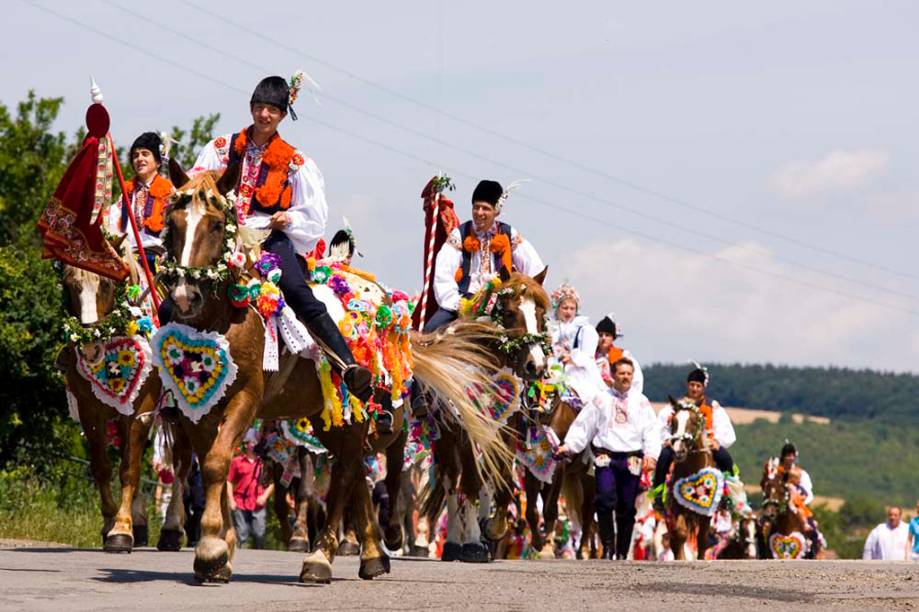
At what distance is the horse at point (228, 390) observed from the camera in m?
11.2

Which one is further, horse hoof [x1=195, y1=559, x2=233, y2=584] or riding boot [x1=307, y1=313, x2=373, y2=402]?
riding boot [x1=307, y1=313, x2=373, y2=402]

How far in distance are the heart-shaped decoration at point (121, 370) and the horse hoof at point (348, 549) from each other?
103 inches

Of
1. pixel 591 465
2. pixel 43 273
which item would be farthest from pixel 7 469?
pixel 591 465

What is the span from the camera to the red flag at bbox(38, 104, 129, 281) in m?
13.2

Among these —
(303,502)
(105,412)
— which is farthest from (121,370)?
(303,502)

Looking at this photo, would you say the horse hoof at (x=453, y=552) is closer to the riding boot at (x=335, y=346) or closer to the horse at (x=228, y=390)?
the horse at (x=228, y=390)

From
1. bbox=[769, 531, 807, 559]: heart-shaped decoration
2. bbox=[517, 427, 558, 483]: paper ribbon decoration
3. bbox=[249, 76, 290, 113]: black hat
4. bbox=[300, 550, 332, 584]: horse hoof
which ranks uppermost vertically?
bbox=[249, 76, 290, 113]: black hat

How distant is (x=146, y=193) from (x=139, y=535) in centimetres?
299

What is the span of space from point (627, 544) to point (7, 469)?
25.9ft

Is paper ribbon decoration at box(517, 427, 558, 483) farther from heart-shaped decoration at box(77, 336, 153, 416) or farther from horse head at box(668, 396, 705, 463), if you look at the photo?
heart-shaped decoration at box(77, 336, 153, 416)

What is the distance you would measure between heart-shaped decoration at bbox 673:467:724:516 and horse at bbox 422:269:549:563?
16.1ft

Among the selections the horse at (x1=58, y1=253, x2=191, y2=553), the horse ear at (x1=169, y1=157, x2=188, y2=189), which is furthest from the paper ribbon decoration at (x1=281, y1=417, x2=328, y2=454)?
the horse ear at (x1=169, y1=157, x2=188, y2=189)

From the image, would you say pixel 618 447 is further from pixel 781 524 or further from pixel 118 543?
pixel 118 543

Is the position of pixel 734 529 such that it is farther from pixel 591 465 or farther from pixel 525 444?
pixel 525 444
